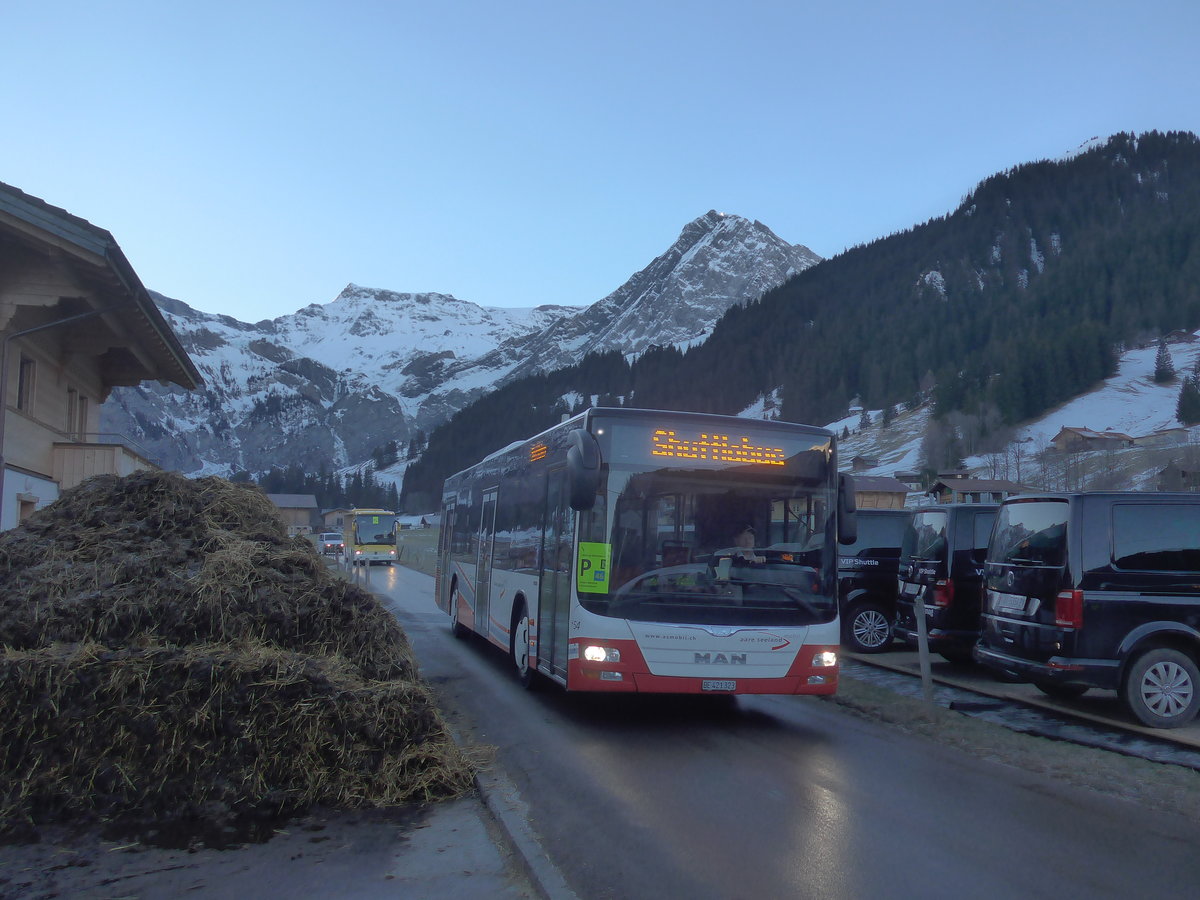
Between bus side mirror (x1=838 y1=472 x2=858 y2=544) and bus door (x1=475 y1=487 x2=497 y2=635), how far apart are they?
17.9 feet

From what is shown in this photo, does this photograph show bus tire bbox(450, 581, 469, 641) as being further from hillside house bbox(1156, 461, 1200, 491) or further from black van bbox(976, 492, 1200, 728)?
hillside house bbox(1156, 461, 1200, 491)

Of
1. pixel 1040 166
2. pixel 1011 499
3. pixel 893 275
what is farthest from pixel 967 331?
pixel 1011 499

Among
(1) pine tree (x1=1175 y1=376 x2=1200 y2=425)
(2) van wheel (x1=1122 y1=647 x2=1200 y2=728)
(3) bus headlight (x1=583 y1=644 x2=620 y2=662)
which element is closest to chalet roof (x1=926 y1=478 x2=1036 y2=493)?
(2) van wheel (x1=1122 y1=647 x2=1200 y2=728)

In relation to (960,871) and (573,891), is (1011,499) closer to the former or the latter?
(960,871)

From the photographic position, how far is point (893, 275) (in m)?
152

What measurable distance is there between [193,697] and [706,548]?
14.7 ft

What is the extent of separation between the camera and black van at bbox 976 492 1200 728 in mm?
8461

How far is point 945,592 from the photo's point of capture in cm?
1181

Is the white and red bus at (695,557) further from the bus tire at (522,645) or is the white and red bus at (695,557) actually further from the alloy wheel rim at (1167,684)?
the alloy wheel rim at (1167,684)

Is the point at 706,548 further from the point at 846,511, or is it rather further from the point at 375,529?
the point at 375,529

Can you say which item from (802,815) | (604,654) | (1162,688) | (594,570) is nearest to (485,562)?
(594,570)

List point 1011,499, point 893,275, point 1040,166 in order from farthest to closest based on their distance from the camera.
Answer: point 1040,166, point 893,275, point 1011,499

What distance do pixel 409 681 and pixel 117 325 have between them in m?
9.05

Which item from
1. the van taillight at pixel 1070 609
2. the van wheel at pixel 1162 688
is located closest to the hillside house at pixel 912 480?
the van wheel at pixel 1162 688
